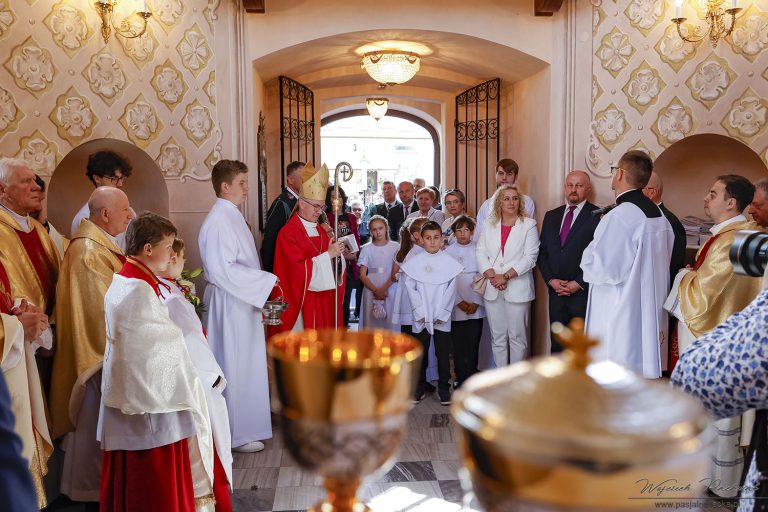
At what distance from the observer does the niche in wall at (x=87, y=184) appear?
575 cm

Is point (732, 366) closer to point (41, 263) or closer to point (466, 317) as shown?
point (41, 263)

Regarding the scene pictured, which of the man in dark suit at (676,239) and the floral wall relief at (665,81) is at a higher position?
the floral wall relief at (665,81)

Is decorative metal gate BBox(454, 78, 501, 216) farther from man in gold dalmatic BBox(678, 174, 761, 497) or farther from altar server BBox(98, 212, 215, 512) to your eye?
altar server BBox(98, 212, 215, 512)

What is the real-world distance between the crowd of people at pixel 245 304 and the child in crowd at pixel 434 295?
17mm

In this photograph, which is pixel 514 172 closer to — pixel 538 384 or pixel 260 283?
pixel 260 283

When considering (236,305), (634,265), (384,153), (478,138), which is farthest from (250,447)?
(384,153)

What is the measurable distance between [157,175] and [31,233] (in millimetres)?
2297

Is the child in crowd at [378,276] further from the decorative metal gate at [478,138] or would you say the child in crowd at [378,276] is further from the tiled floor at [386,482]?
the decorative metal gate at [478,138]

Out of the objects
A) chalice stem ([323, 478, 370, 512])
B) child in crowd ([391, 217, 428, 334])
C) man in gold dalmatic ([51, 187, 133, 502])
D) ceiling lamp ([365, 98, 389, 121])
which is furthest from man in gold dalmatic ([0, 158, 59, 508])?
ceiling lamp ([365, 98, 389, 121])

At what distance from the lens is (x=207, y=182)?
18.7 ft

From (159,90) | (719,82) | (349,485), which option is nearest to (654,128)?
(719,82)

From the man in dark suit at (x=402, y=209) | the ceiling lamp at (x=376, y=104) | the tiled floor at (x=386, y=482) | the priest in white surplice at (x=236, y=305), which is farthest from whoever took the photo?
the ceiling lamp at (x=376, y=104)

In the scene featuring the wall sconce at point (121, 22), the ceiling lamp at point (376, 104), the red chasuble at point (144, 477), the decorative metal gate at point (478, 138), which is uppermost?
the ceiling lamp at point (376, 104)

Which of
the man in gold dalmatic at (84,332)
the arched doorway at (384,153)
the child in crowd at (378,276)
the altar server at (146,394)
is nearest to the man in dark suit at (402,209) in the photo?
the child in crowd at (378,276)
